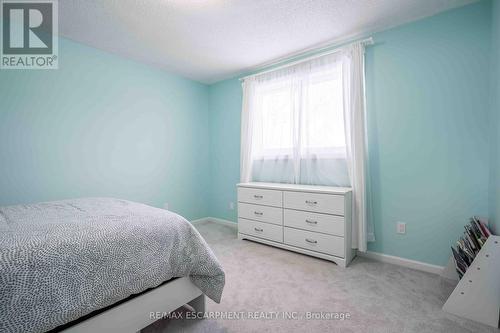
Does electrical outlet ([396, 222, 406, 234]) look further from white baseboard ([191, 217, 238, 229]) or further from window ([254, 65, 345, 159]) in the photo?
Result: white baseboard ([191, 217, 238, 229])

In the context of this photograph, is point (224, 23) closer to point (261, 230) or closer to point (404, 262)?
point (261, 230)

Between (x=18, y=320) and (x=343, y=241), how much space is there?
7.29ft

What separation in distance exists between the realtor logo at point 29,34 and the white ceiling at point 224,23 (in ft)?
0.40

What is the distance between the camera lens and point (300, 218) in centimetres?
246

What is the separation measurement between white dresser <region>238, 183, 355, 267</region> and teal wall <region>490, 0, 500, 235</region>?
1.01m

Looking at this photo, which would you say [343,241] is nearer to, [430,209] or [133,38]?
[430,209]

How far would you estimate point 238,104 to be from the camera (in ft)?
11.7

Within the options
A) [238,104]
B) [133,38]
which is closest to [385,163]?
[238,104]

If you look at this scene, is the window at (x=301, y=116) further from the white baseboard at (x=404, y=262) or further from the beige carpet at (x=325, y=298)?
the beige carpet at (x=325, y=298)

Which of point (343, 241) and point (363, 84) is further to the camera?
point (363, 84)

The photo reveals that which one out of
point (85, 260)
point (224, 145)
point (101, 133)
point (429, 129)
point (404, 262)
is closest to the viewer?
point (85, 260)

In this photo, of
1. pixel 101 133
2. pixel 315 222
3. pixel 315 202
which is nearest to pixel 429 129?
pixel 315 202

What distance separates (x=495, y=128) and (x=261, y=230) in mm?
2300

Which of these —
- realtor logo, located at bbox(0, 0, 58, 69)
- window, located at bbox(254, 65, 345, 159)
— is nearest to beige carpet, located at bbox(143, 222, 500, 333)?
window, located at bbox(254, 65, 345, 159)
